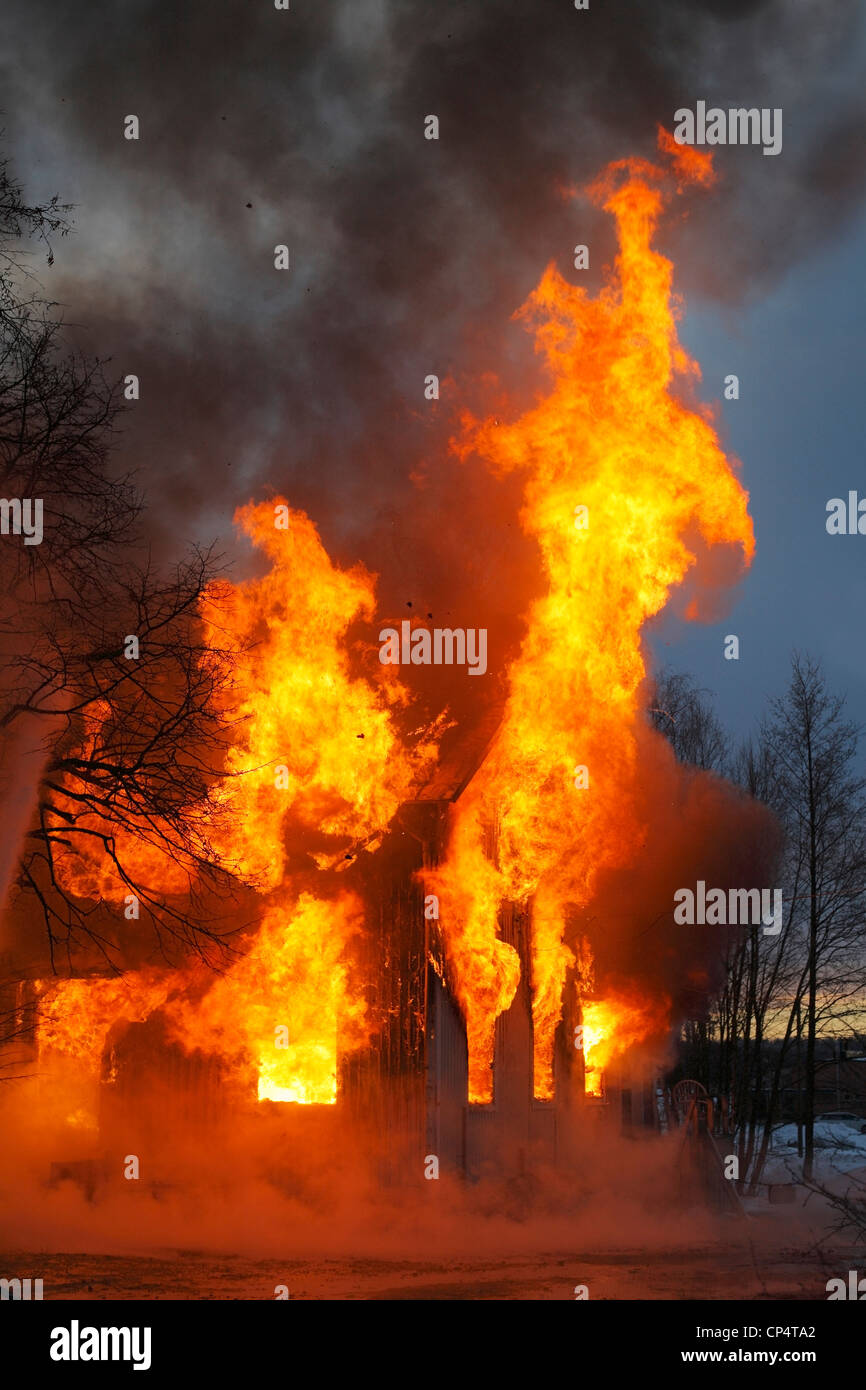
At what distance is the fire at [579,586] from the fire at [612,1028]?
5.27 feet

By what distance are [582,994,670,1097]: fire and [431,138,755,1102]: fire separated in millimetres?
1605

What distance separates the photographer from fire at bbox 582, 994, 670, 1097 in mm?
21109

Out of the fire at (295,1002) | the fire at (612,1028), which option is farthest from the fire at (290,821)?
the fire at (612,1028)

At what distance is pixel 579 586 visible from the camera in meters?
18.7

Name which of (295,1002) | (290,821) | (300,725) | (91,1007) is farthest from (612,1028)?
(91,1007)

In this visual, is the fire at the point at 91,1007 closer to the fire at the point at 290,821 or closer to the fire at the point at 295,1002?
the fire at the point at 290,821

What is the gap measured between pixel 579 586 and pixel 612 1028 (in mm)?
8990

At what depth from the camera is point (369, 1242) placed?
15734 millimetres

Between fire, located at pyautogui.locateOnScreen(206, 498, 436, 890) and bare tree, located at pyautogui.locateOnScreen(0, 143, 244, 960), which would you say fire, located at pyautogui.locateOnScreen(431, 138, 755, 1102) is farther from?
bare tree, located at pyautogui.locateOnScreen(0, 143, 244, 960)

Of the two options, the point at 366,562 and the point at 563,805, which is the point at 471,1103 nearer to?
the point at 563,805

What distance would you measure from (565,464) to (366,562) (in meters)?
4.38

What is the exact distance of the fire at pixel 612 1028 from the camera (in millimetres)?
21109

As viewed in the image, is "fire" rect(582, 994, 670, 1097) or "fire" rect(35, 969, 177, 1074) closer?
"fire" rect(35, 969, 177, 1074)

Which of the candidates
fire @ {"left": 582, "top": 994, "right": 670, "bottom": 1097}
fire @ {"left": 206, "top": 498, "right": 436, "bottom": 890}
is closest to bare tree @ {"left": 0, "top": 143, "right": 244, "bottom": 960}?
fire @ {"left": 206, "top": 498, "right": 436, "bottom": 890}
